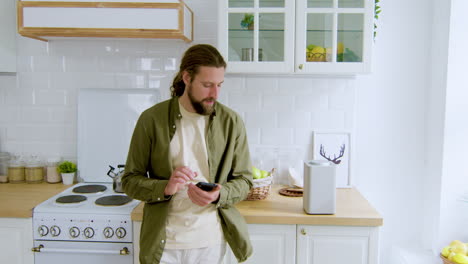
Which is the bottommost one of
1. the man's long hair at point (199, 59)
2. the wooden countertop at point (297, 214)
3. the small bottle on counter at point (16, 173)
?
the wooden countertop at point (297, 214)

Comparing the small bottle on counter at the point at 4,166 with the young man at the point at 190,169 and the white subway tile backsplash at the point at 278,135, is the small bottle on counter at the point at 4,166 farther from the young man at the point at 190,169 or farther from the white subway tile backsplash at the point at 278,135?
the white subway tile backsplash at the point at 278,135

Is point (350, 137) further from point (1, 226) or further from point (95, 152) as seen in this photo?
point (1, 226)

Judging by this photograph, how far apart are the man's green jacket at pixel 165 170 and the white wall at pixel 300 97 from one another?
849 millimetres

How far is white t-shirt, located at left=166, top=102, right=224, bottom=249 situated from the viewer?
191 centimetres

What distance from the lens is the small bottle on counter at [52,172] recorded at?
286cm

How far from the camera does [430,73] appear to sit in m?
2.81

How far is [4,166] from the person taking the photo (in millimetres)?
2924

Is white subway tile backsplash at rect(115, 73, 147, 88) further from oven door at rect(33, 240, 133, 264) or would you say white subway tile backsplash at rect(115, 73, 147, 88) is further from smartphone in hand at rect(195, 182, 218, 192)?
smartphone in hand at rect(195, 182, 218, 192)

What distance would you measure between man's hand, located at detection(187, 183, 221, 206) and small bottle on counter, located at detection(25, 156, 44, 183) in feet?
4.90

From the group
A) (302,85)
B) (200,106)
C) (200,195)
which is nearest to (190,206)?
(200,195)

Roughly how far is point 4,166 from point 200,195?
5.82ft

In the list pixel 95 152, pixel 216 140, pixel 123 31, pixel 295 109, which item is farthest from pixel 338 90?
pixel 95 152

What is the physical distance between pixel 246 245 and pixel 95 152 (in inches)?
52.6

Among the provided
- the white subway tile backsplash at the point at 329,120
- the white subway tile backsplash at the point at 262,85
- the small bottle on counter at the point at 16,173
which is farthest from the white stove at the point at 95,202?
the white subway tile backsplash at the point at 329,120
